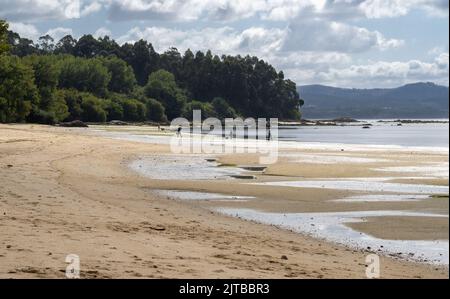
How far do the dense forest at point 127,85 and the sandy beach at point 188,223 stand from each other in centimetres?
2058

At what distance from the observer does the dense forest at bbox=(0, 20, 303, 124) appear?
82562 mm

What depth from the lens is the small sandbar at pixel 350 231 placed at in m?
11.7

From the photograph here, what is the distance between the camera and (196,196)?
1961cm

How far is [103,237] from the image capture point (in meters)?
10.9

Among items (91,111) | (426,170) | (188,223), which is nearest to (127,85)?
(91,111)

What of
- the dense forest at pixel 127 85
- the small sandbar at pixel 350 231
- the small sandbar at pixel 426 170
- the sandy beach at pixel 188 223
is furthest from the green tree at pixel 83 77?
the small sandbar at pixel 350 231

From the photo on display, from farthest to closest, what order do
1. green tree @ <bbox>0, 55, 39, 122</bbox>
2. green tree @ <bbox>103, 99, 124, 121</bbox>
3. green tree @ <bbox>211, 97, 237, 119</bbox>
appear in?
1. green tree @ <bbox>211, 97, 237, 119</bbox>
2. green tree @ <bbox>103, 99, 124, 121</bbox>
3. green tree @ <bbox>0, 55, 39, 122</bbox>

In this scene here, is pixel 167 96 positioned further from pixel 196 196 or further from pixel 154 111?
pixel 196 196

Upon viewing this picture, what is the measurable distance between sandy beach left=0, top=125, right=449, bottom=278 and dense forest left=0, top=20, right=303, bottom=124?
2058cm

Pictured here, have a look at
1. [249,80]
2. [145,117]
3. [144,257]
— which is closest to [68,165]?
[144,257]

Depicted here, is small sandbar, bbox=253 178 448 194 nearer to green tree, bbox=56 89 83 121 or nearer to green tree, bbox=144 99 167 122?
green tree, bbox=56 89 83 121

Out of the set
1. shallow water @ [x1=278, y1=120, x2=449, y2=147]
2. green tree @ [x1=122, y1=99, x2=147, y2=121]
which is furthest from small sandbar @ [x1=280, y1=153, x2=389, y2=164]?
green tree @ [x1=122, y1=99, x2=147, y2=121]

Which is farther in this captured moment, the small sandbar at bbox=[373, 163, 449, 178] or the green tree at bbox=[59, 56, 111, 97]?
the green tree at bbox=[59, 56, 111, 97]
